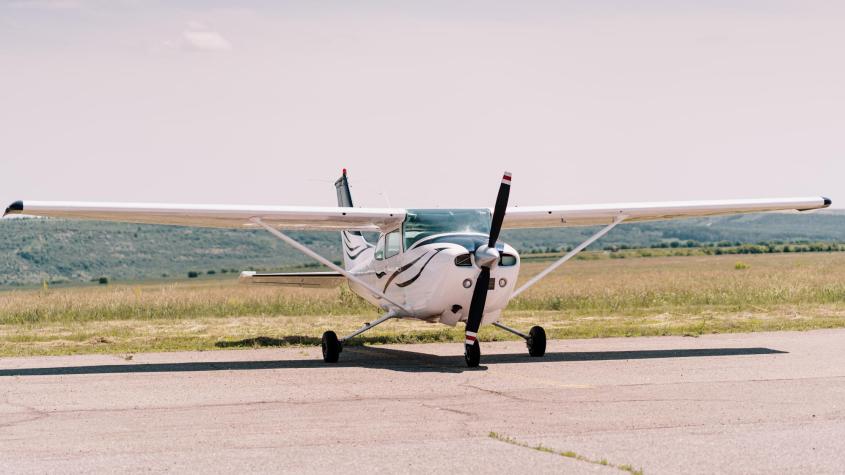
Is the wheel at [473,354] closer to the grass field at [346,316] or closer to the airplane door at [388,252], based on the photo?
the airplane door at [388,252]

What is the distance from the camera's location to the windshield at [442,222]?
55.0ft

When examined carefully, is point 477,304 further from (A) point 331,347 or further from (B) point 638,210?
(B) point 638,210

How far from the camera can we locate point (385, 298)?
18203 mm

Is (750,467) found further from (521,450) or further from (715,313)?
(715,313)

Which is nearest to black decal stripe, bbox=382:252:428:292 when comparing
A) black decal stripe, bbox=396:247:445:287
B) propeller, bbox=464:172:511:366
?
black decal stripe, bbox=396:247:445:287

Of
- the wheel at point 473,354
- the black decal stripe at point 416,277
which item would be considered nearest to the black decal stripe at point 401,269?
the black decal stripe at point 416,277

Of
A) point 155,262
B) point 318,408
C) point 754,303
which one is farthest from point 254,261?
point 318,408

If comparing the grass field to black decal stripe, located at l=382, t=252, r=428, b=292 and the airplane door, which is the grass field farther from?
black decal stripe, located at l=382, t=252, r=428, b=292

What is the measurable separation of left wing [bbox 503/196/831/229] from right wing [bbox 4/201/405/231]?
8.43 feet

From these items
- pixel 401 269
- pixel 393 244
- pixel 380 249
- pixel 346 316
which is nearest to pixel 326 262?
pixel 380 249

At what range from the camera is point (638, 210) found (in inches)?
Answer: 761

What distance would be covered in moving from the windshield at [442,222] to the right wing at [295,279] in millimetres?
4007

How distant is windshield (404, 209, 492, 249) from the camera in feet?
55.0

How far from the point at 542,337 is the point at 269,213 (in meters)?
4.84
